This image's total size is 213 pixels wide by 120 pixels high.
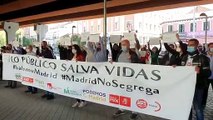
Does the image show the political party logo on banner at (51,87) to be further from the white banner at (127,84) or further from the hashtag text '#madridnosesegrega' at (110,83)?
the hashtag text '#madridnosesegrega' at (110,83)

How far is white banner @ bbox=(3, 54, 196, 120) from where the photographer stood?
3.83m

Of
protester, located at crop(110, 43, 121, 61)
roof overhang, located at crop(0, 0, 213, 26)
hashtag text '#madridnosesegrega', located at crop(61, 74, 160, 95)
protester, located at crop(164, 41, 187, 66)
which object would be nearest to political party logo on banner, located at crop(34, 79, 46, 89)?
hashtag text '#madridnosesegrega', located at crop(61, 74, 160, 95)

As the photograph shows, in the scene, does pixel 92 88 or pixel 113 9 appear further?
pixel 113 9

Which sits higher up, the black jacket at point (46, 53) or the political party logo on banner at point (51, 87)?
the black jacket at point (46, 53)

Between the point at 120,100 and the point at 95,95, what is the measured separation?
2.04ft

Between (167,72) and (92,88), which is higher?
(167,72)

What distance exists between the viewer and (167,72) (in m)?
3.96

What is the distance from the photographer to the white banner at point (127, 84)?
383 cm

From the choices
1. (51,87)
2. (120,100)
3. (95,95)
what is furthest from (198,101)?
(51,87)

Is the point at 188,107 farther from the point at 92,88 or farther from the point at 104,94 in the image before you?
the point at 92,88

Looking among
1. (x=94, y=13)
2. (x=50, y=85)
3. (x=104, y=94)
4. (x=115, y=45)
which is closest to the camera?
(x=104, y=94)

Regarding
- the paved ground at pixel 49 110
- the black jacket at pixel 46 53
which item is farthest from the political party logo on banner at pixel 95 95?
the black jacket at pixel 46 53

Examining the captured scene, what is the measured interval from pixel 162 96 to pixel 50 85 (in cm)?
298

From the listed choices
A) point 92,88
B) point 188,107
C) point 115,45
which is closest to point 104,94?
point 92,88
